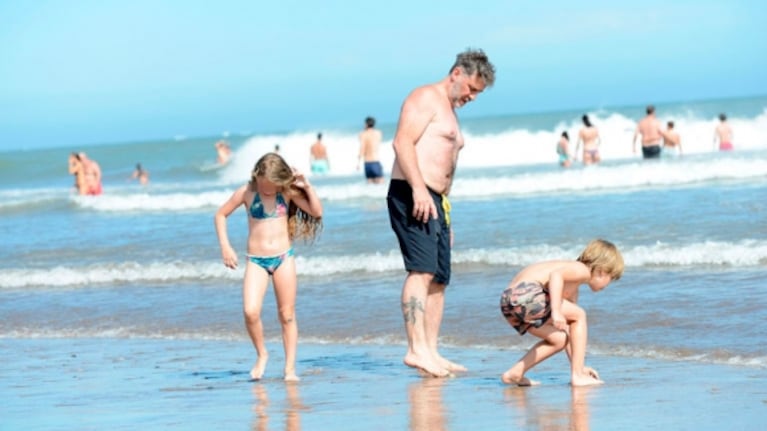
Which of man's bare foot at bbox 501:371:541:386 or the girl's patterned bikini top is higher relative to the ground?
the girl's patterned bikini top

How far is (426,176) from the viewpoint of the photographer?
6418 mm

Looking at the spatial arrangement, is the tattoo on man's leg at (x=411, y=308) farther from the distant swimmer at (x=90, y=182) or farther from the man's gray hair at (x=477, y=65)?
the distant swimmer at (x=90, y=182)

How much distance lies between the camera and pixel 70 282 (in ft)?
40.7

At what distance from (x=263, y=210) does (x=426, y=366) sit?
1.31m

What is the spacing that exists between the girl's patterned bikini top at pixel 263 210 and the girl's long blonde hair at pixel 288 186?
5 cm

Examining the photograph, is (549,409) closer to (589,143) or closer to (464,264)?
(464,264)

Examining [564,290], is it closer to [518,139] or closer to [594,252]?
[594,252]

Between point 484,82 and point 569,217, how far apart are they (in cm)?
843

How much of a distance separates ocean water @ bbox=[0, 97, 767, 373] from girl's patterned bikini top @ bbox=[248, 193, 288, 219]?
67.4 inches

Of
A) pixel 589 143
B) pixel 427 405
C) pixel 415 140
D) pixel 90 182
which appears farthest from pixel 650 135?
pixel 427 405

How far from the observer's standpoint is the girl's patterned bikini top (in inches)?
262

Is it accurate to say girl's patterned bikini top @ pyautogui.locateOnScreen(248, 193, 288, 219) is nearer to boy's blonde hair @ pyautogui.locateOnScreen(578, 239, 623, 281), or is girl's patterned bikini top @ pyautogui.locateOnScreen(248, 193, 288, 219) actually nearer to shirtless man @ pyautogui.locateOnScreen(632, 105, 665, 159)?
boy's blonde hair @ pyautogui.locateOnScreen(578, 239, 623, 281)

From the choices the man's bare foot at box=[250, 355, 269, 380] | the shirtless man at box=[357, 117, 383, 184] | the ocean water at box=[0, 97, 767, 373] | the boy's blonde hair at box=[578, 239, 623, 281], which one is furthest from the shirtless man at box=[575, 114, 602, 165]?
the boy's blonde hair at box=[578, 239, 623, 281]

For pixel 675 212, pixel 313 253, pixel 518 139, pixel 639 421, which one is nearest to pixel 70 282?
pixel 313 253
